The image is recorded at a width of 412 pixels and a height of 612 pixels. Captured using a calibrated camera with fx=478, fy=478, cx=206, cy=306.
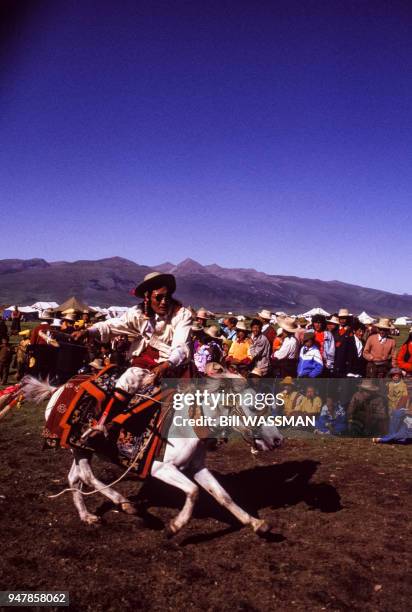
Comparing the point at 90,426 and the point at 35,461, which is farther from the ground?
the point at 90,426

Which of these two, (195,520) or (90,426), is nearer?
(90,426)

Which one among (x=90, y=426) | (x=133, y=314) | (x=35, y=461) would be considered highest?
(x=133, y=314)

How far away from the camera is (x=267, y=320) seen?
544 inches

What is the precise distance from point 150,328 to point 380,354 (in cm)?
771

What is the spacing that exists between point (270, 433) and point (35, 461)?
4.33 m

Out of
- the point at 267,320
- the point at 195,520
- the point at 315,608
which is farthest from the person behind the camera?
the point at 267,320

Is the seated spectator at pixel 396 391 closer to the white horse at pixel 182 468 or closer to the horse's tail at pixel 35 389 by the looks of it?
the white horse at pixel 182 468

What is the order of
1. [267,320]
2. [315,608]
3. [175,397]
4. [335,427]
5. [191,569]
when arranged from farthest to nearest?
[267,320], [335,427], [175,397], [191,569], [315,608]

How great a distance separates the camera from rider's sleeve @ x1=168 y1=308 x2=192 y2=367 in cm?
481

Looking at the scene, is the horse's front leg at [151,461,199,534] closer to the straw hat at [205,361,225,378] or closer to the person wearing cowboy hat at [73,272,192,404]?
the person wearing cowboy hat at [73,272,192,404]

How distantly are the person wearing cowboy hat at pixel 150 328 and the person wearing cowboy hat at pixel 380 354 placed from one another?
296 inches

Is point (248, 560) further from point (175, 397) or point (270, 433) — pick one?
point (175, 397)

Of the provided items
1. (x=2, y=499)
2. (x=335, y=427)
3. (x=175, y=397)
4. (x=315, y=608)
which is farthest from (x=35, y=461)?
(x=335, y=427)

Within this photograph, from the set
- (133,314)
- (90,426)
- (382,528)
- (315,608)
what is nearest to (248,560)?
(315,608)
